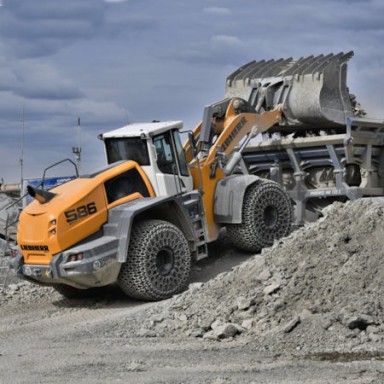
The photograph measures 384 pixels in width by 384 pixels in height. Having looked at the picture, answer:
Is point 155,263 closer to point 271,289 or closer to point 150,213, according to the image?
point 150,213

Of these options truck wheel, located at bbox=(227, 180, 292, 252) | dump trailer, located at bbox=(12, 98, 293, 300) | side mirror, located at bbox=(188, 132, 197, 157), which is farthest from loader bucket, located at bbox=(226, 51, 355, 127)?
side mirror, located at bbox=(188, 132, 197, 157)

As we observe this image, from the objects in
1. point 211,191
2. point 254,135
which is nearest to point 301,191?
point 254,135

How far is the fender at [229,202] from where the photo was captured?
39.4ft

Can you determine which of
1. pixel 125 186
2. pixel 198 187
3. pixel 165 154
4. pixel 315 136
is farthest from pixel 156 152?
pixel 315 136

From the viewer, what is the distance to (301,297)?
8.98m

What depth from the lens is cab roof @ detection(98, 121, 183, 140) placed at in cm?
1122

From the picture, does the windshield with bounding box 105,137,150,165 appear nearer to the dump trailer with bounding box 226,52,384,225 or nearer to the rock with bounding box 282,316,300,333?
the dump trailer with bounding box 226,52,384,225

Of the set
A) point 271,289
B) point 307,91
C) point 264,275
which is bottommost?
point 271,289

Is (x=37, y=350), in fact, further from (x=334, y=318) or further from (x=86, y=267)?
(x=334, y=318)

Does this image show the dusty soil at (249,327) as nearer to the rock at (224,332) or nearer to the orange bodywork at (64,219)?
the rock at (224,332)

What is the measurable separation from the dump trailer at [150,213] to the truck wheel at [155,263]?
1cm

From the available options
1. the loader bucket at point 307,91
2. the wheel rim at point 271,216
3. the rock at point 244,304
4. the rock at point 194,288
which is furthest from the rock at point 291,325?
the loader bucket at point 307,91

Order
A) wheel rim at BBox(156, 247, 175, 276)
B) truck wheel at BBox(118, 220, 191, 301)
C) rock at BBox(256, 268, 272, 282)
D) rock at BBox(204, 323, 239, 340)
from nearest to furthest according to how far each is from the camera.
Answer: rock at BBox(204, 323, 239, 340), rock at BBox(256, 268, 272, 282), truck wheel at BBox(118, 220, 191, 301), wheel rim at BBox(156, 247, 175, 276)

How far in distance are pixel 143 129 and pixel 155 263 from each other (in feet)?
6.34
